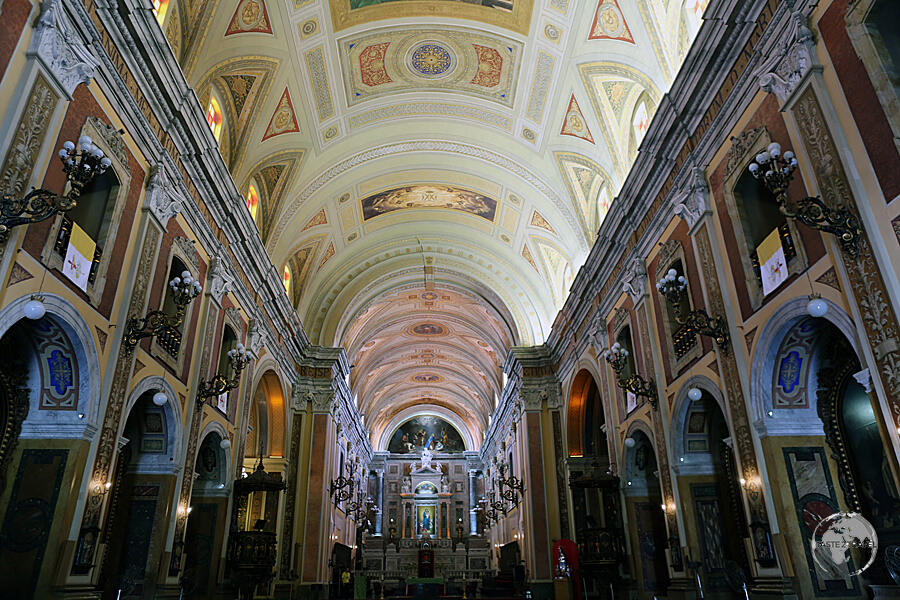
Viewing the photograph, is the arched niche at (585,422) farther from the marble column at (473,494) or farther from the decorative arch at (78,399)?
the marble column at (473,494)

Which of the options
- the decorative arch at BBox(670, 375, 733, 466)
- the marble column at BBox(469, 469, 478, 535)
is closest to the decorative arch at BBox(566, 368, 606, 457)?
the decorative arch at BBox(670, 375, 733, 466)

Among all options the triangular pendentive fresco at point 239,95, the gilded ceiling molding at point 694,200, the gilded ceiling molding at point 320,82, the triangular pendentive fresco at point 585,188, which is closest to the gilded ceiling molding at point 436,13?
the gilded ceiling molding at point 320,82

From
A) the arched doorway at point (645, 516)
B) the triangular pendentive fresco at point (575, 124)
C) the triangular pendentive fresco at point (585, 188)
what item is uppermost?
the triangular pendentive fresco at point (575, 124)

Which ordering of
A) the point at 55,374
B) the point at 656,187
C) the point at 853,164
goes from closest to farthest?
the point at 853,164 < the point at 55,374 < the point at 656,187

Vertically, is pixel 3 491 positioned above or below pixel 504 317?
below

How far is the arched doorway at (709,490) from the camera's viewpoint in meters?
9.68

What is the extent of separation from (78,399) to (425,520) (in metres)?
34.9

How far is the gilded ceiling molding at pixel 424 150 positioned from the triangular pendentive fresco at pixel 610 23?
5142 millimetres

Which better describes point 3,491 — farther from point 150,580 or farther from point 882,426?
point 882,426

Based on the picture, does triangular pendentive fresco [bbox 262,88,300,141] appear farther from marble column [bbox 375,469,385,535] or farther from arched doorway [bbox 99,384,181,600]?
marble column [bbox 375,469,385,535]

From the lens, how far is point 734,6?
8.15 m

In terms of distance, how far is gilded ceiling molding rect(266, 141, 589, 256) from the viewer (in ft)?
53.9

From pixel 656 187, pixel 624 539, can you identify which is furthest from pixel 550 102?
pixel 624 539

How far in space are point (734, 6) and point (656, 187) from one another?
12.4ft
